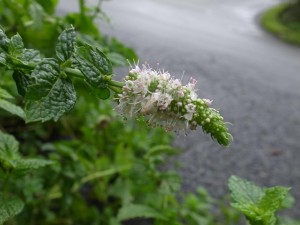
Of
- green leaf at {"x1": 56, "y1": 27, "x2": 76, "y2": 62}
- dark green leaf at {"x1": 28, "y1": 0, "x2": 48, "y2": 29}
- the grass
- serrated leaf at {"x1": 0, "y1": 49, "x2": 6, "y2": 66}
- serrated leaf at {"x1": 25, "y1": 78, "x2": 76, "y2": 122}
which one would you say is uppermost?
the grass

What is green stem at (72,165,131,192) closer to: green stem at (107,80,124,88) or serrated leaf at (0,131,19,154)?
serrated leaf at (0,131,19,154)

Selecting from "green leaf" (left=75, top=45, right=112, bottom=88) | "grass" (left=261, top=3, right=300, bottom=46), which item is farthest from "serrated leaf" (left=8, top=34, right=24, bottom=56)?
"grass" (left=261, top=3, right=300, bottom=46)

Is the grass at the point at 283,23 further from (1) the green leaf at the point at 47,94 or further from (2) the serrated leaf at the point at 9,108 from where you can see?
(1) the green leaf at the point at 47,94

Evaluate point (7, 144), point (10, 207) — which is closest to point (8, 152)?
point (7, 144)

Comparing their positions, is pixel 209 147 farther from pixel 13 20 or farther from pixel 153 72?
pixel 153 72

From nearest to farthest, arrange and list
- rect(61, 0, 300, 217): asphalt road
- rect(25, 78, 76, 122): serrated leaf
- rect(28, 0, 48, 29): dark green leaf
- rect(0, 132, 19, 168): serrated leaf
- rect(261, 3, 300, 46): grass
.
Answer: rect(25, 78, 76, 122): serrated leaf
rect(0, 132, 19, 168): serrated leaf
rect(28, 0, 48, 29): dark green leaf
rect(61, 0, 300, 217): asphalt road
rect(261, 3, 300, 46): grass

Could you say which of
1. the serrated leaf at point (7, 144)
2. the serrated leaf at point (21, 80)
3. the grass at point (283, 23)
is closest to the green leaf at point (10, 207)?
the serrated leaf at point (7, 144)

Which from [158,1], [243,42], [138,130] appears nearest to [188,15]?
[158,1]

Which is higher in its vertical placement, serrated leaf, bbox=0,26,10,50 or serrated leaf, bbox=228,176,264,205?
serrated leaf, bbox=228,176,264,205
